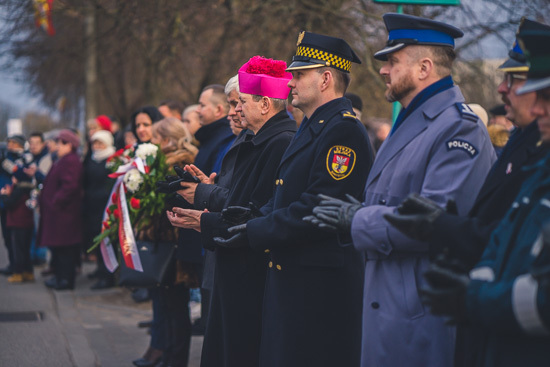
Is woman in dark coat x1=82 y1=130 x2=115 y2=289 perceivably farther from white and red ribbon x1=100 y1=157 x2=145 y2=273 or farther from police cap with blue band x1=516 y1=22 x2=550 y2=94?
police cap with blue band x1=516 y1=22 x2=550 y2=94

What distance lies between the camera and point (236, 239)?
12.5 feet

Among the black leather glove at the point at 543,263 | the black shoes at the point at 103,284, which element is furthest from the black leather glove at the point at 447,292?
the black shoes at the point at 103,284

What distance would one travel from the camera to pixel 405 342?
9.67 ft

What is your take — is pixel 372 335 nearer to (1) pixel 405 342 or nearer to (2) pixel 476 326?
(1) pixel 405 342

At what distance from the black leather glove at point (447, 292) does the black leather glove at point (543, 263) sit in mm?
227

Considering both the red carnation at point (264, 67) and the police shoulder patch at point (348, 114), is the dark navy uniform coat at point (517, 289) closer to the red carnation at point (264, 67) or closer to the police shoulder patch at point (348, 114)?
the police shoulder patch at point (348, 114)

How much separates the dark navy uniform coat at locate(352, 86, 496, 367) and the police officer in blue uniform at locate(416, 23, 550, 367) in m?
0.55

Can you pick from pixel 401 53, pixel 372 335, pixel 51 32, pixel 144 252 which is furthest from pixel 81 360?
pixel 51 32

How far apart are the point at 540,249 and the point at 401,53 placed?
1.34 meters

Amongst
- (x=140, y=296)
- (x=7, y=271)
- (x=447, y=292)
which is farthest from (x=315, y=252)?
(x=7, y=271)

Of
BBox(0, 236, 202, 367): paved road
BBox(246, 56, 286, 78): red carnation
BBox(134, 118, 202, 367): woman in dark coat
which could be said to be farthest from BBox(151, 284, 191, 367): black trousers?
BBox(246, 56, 286, 78): red carnation

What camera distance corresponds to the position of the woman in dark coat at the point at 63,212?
992cm

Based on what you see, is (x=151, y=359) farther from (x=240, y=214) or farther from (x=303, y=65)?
(x=303, y=65)

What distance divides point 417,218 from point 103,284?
26.2 feet
